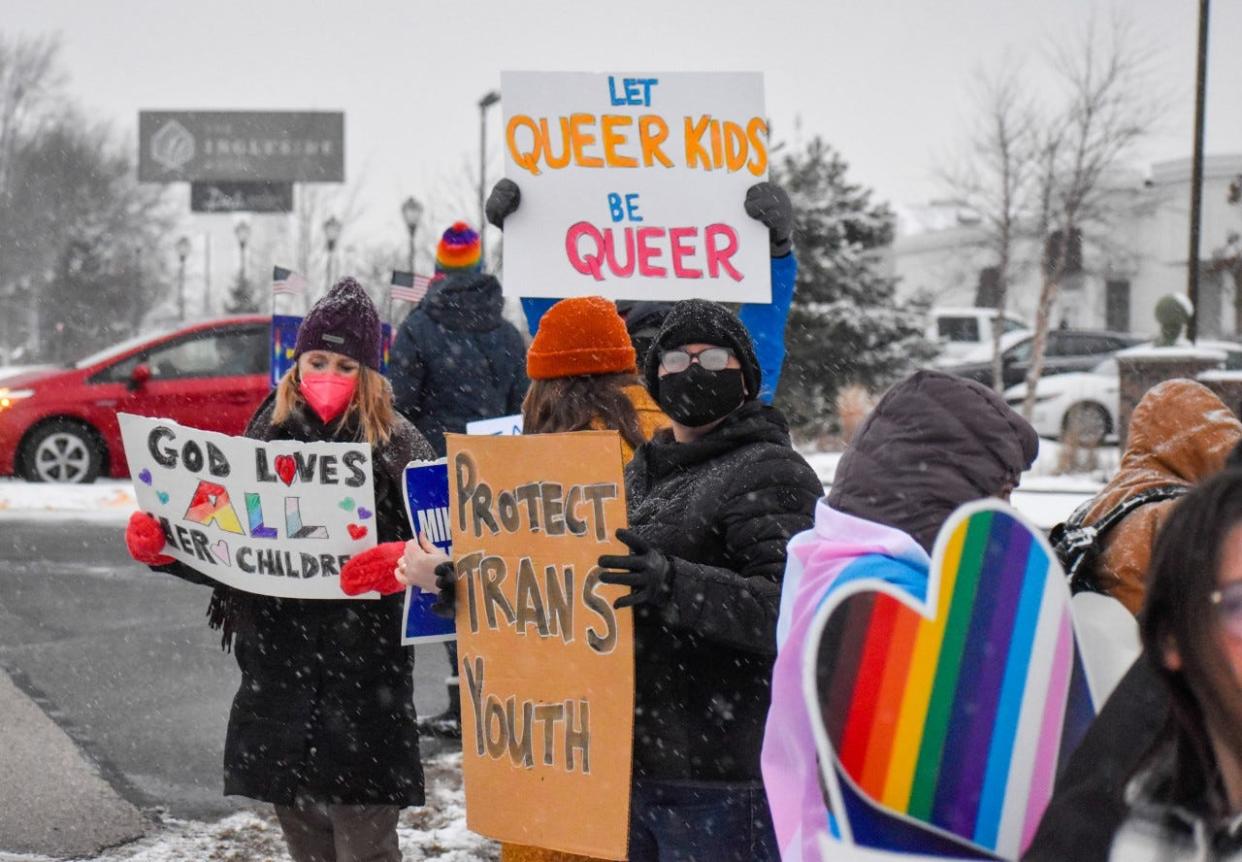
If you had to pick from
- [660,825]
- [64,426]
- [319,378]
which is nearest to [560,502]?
[660,825]

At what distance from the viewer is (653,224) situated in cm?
493

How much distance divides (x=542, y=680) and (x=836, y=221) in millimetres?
21505

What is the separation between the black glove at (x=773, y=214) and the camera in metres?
4.76

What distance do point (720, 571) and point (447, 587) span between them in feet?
2.09

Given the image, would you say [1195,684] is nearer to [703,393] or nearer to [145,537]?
[703,393]

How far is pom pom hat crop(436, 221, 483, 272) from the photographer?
261 inches

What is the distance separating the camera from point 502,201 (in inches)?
188

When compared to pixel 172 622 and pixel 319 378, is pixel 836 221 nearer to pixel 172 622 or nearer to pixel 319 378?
pixel 172 622

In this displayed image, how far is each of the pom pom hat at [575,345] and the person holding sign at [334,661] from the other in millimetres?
491

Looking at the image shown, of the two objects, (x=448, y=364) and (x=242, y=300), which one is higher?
(x=242, y=300)

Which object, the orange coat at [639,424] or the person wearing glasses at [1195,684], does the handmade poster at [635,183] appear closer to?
the orange coat at [639,424]

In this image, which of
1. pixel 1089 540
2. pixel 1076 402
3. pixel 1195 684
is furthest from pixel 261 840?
pixel 1076 402

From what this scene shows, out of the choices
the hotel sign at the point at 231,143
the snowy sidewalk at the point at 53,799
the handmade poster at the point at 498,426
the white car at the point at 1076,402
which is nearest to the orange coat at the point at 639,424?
the handmade poster at the point at 498,426

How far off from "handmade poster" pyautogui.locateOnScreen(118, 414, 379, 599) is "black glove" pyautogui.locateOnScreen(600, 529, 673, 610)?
0.98 m
